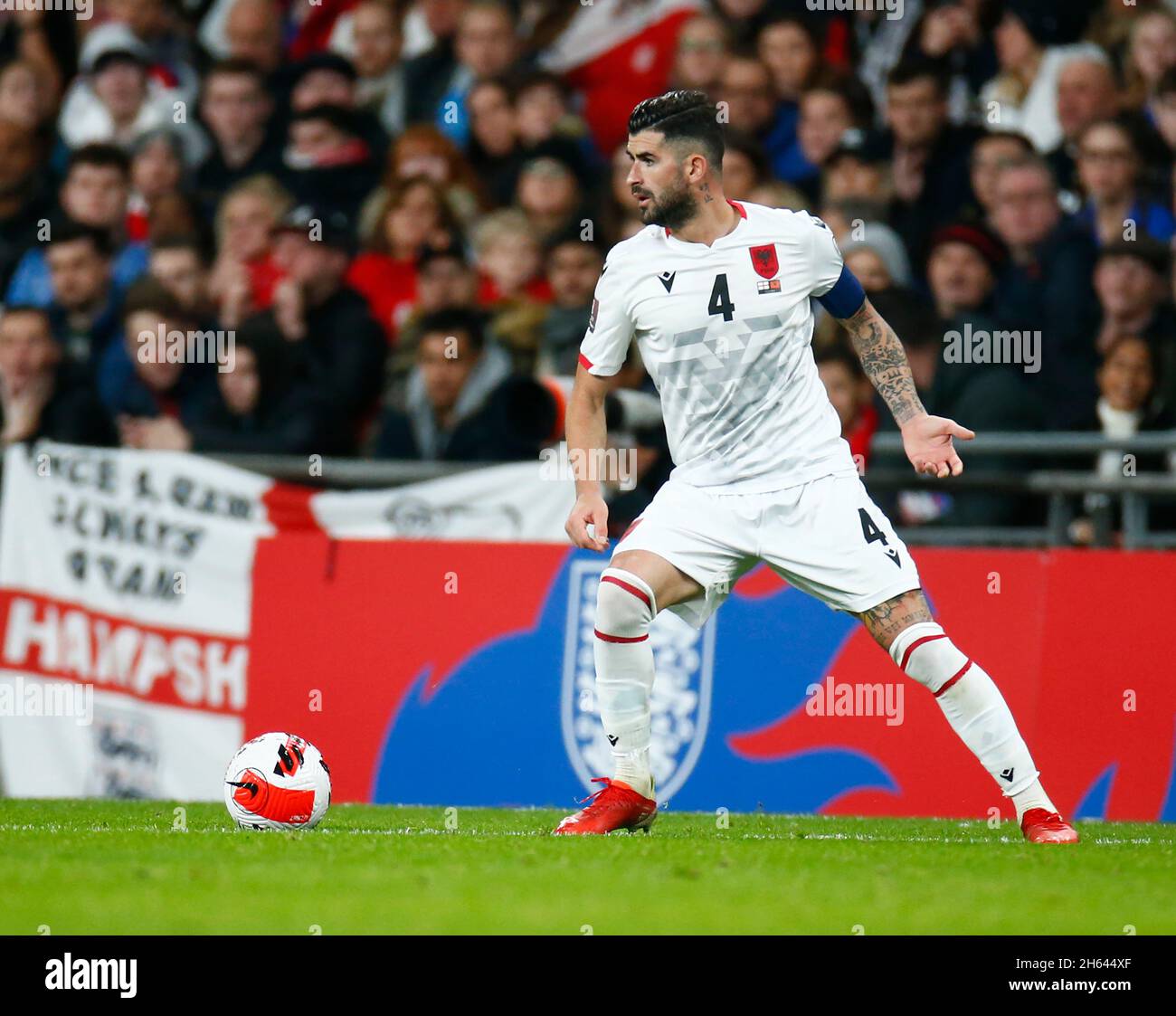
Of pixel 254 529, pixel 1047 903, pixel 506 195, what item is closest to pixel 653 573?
pixel 1047 903

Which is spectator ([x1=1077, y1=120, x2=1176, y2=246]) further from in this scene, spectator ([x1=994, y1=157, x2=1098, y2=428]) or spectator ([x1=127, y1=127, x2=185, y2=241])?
spectator ([x1=127, y1=127, x2=185, y2=241])

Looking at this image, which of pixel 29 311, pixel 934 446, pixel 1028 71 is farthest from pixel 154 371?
pixel 934 446

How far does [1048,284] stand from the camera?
11.6 meters

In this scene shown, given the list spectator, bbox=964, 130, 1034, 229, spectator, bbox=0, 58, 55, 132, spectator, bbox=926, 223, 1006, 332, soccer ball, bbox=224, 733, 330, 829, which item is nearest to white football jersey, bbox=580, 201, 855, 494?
soccer ball, bbox=224, 733, 330, 829

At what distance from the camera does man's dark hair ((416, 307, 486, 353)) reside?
39.4 ft

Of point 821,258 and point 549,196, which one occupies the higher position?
point 549,196

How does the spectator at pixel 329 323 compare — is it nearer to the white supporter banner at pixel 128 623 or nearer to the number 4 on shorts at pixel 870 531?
the white supporter banner at pixel 128 623

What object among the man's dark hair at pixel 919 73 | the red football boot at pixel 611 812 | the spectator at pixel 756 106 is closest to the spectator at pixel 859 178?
the man's dark hair at pixel 919 73

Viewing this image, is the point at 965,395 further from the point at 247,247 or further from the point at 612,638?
the point at 247,247

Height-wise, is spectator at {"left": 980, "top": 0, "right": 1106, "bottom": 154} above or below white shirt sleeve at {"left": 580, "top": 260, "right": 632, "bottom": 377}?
above

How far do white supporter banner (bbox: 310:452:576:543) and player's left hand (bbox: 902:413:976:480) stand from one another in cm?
337

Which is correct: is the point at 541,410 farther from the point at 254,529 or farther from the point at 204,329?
the point at 204,329

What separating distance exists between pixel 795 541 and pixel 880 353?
843mm

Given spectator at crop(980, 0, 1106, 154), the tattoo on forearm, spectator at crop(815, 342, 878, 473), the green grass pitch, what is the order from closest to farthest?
the green grass pitch, the tattoo on forearm, spectator at crop(815, 342, 878, 473), spectator at crop(980, 0, 1106, 154)
